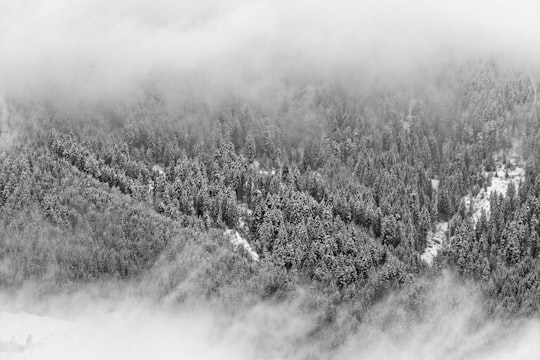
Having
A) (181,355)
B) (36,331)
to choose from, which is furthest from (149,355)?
(36,331)

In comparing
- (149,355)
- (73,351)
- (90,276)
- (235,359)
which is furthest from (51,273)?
(235,359)

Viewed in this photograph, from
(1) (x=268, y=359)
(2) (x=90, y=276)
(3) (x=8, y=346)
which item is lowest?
(1) (x=268, y=359)

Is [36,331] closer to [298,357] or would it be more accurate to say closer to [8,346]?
[8,346]

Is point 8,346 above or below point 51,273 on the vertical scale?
below

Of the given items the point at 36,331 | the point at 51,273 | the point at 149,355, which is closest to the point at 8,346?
the point at 36,331

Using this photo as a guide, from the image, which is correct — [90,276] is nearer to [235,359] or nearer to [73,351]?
[73,351]

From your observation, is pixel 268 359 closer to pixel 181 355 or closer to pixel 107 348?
pixel 181 355

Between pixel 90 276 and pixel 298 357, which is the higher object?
pixel 90 276
